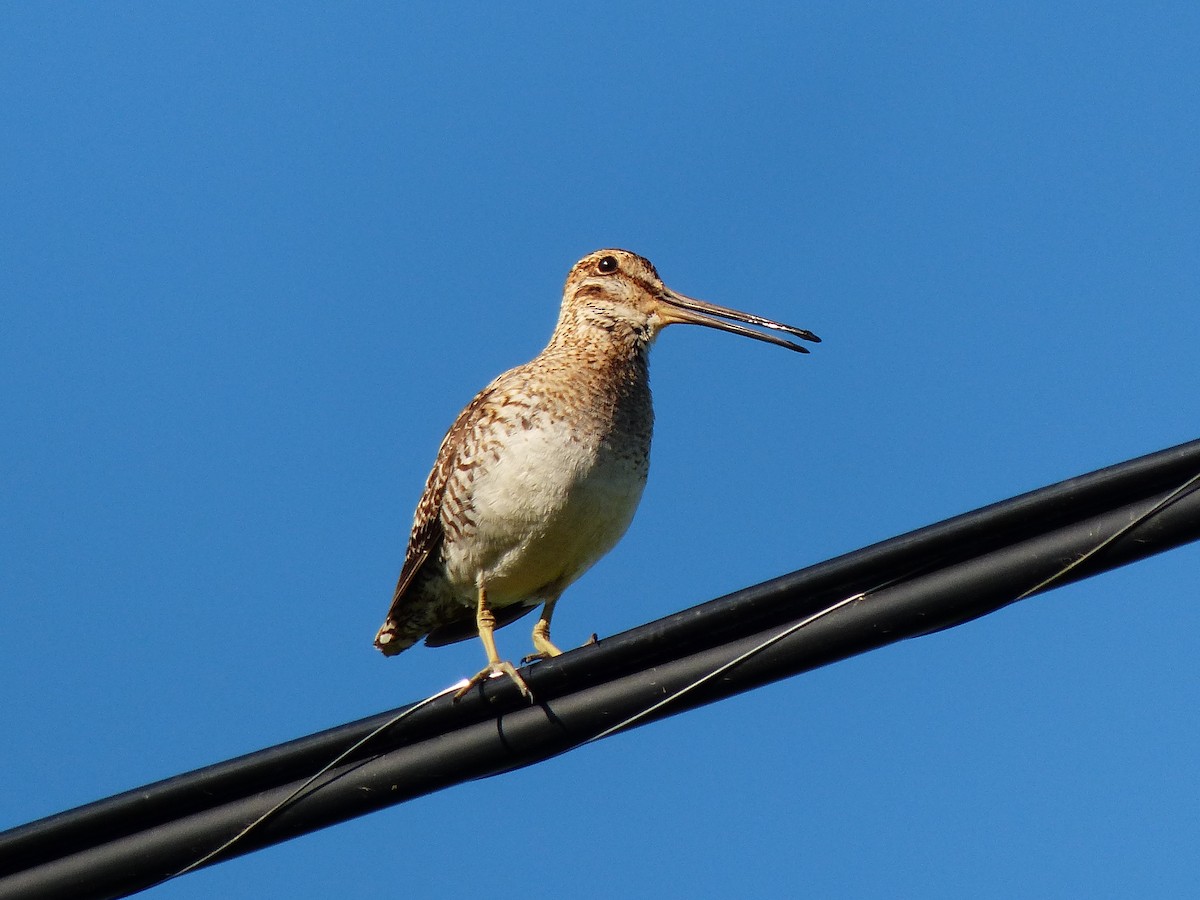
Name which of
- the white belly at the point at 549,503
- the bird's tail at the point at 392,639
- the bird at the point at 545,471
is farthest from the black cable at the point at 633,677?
the bird's tail at the point at 392,639

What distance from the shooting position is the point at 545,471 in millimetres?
7574

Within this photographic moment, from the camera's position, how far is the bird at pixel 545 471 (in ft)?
25.0

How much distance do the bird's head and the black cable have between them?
408 centimetres

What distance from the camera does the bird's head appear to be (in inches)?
341

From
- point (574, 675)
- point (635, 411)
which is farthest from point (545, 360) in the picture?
point (574, 675)

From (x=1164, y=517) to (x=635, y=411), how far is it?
4096 mm

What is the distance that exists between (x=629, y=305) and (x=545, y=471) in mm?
1533

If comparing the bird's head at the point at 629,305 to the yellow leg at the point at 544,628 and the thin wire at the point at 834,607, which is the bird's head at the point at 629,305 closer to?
the yellow leg at the point at 544,628

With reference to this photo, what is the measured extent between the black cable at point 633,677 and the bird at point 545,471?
2474 millimetres

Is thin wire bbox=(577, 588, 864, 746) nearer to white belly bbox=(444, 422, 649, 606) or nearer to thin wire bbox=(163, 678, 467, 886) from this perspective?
thin wire bbox=(163, 678, 467, 886)

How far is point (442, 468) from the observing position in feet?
26.8

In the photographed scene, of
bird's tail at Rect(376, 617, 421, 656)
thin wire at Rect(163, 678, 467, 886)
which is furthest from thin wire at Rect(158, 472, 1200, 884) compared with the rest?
bird's tail at Rect(376, 617, 421, 656)

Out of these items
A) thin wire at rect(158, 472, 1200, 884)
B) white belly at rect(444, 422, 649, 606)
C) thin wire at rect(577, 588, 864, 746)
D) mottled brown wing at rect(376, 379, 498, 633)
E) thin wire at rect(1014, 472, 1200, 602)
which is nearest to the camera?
thin wire at rect(1014, 472, 1200, 602)

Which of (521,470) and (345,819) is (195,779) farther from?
(521,470)
